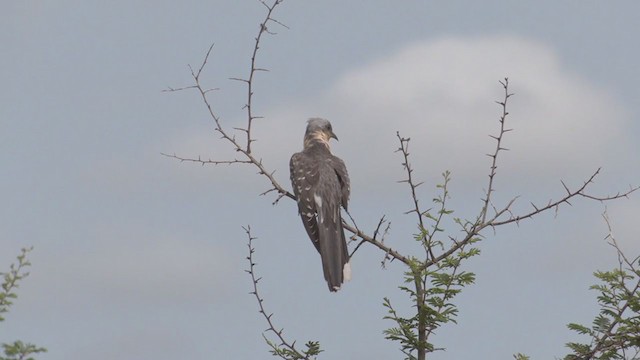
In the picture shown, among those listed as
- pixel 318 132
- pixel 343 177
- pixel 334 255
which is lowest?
pixel 334 255

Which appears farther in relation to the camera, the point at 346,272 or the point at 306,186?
the point at 306,186

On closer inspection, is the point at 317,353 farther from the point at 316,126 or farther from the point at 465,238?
the point at 316,126

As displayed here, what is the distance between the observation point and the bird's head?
11.5 meters

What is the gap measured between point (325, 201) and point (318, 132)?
2275 millimetres

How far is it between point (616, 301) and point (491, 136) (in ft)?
5.48

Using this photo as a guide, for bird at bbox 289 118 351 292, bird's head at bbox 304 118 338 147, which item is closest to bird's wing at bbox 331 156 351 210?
bird at bbox 289 118 351 292

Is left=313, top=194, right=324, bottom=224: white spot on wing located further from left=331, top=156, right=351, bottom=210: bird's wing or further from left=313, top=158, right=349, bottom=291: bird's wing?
left=331, top=156, right=351, bottom=210: bird's wing

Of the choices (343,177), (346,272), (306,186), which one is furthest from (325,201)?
(346,272)

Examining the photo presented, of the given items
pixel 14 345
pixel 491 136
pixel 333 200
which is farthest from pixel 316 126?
pixel 14 345

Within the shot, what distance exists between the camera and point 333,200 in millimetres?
9562

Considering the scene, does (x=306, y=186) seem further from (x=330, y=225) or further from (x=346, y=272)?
(x=346, y=272)

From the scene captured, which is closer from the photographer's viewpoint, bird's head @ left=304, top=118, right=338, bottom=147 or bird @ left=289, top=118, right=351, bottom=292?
A: bird @ left=289, top=118, right=351, bottom=292

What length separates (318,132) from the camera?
1159cm

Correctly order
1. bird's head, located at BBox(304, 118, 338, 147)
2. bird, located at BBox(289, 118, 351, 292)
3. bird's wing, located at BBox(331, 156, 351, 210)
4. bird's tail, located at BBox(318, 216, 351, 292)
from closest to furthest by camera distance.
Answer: bird's tail, located at BBox(318, 216, 351, 292)
bird, located at BBox(289, 118, 351, 292)
bird's wing, located at BBox(331, 156, 351, 210)
bird's head, located at BBox(304, 118, 338, 147)
